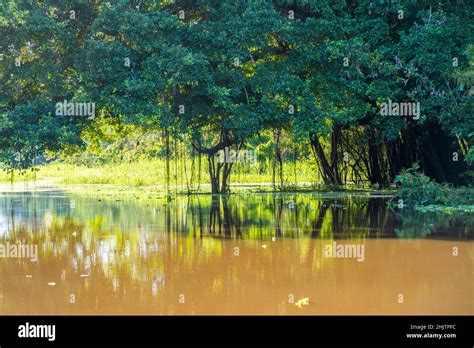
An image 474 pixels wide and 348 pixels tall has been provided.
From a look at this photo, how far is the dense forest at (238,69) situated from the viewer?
19.1 metres

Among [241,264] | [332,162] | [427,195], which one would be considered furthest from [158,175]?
[241,264]

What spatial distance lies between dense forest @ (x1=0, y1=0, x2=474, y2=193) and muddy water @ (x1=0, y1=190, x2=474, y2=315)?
3592mm

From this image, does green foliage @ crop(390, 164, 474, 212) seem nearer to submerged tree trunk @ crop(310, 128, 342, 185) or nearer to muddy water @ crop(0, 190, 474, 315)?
muddy water @ crop(0, 190, 474, 315)

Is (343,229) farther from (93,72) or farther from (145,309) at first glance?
(93,72)

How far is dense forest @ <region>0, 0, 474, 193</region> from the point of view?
1908 cm

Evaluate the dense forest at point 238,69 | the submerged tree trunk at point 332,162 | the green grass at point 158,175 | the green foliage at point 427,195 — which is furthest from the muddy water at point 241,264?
the green grass at point 158,175

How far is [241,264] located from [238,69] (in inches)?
454

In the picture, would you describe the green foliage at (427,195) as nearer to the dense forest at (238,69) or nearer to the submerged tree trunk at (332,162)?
the dense forest at (238,69)

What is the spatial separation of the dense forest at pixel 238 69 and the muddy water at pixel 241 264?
11.8 feet

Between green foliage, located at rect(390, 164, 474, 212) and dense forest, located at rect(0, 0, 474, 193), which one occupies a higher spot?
dense forest, located at rect(0, 0, 474, 193)

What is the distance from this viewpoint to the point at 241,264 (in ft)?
32.3

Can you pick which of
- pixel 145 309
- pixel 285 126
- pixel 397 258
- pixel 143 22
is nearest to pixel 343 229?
pixel 397 258

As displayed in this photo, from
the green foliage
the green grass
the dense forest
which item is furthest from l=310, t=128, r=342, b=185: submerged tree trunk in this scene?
the green foliage

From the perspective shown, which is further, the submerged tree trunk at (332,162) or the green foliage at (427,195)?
the submerged tree trunk at (332,162)
